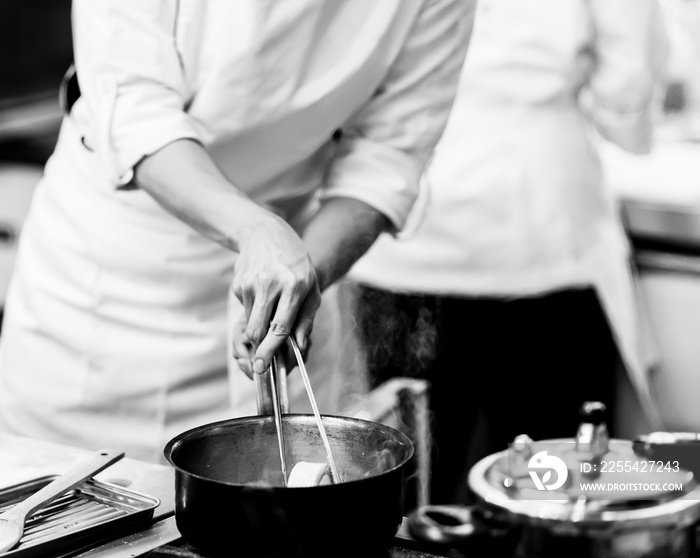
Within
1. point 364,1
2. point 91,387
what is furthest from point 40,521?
point 364,1

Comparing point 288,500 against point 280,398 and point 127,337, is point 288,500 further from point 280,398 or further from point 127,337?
point 127,337

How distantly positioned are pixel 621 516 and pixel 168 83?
931mm

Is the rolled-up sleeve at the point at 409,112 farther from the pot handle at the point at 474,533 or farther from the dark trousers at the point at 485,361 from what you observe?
the dark trousers at the point at 485,361

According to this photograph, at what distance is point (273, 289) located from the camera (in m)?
1.11

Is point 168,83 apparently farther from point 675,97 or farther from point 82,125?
point 675,97

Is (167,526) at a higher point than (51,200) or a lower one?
lower

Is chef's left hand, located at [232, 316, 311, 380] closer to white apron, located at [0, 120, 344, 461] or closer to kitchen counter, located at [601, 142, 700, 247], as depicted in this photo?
white apron, located at [0, 120, 344, 461]

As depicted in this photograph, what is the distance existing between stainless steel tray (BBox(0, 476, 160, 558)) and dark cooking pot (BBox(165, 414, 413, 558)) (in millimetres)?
109

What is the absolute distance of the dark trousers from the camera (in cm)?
287

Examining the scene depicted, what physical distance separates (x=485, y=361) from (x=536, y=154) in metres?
0.66

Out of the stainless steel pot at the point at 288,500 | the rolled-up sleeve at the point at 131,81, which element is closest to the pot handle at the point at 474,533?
the stainless steel pot at the point at 288,500

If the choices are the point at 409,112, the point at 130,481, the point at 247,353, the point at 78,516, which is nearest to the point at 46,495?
the point at 78,516

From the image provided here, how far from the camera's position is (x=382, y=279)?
2.88 meters

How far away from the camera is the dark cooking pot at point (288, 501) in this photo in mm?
848
